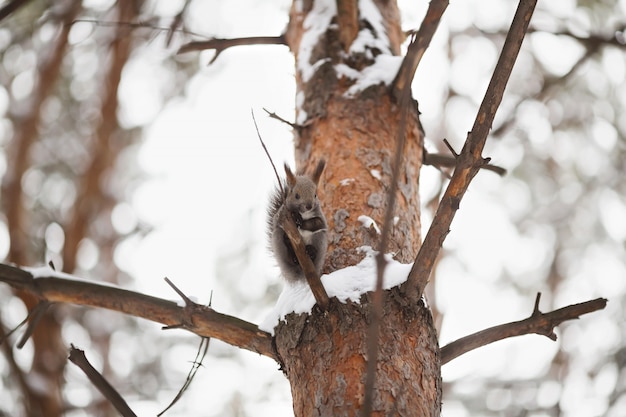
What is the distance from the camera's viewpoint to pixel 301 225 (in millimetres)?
2184

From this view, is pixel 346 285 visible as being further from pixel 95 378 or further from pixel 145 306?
pixel 95 378

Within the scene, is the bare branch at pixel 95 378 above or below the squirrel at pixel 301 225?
below

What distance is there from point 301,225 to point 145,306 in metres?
0.60

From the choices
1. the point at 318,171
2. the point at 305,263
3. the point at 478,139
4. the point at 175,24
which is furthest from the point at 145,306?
the point at 175,24

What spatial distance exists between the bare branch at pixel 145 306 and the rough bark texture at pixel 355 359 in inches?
3.7

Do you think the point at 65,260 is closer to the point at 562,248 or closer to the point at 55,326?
the point at 55,326

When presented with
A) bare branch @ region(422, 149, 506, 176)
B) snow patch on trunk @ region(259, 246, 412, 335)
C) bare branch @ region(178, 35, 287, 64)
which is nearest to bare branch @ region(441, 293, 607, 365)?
snow patch on trunk @ region(259, 246, 412, 335)

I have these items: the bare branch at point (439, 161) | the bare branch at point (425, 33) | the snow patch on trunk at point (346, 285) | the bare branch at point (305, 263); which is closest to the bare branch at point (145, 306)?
the snow patch on trunk at point (346, 285)

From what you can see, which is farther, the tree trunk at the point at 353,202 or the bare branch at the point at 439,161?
the bare branch at the point at 439,161

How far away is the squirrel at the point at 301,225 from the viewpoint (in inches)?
80.2

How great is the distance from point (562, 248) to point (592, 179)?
0.70 m

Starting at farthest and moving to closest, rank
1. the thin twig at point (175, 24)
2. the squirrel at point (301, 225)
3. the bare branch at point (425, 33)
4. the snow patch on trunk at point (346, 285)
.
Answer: the thin twig at point (175, 24)
the squirrel at point (301, 225)
the bare branch at point (425, 33)
the snow patch on trunk at point (346, 285)

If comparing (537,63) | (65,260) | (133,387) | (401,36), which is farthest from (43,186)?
(537,63)

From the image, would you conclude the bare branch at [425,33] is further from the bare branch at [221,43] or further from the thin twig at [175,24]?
the thin twig at [175,24]
